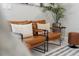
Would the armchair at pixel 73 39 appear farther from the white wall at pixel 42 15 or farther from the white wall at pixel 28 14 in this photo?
the white wall at pixel 28 14

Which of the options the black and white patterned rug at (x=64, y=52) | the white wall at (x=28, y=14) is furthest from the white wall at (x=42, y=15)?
the black and white patterned rug at (x=64, y=52)

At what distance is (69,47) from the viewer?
4.54 ft

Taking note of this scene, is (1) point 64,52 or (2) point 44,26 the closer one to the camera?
(1) point 64,52

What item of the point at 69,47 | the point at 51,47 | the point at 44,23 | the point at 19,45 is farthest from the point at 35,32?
the point at 19,45

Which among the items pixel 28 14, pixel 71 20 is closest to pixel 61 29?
pixel 71 20

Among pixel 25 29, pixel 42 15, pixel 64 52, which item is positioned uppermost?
pixel 42 15

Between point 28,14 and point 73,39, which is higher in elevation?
point 28,14

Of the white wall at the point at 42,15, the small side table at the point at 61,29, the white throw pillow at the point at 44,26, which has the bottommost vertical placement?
the small side table at the point at 61,29

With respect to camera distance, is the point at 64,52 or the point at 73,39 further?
the point at 73,39

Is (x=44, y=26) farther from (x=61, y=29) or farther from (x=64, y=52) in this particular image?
(x=64, y=52)

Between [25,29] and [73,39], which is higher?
[25,29]

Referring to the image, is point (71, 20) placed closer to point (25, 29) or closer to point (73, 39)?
point (73, 39)

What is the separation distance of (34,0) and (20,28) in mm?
362

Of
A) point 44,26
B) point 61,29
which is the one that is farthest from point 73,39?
point 44,26
